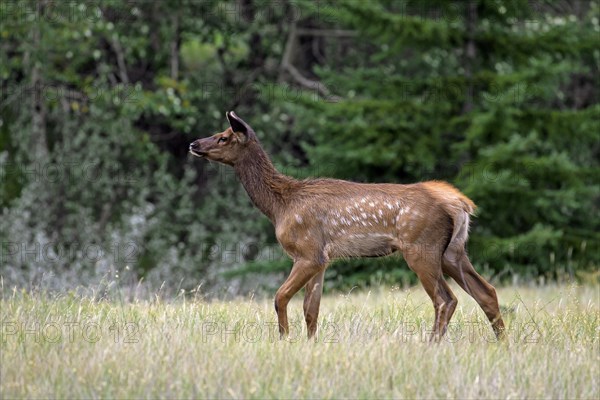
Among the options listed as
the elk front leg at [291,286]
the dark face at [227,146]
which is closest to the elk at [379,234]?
the elk front leg at [291,286]

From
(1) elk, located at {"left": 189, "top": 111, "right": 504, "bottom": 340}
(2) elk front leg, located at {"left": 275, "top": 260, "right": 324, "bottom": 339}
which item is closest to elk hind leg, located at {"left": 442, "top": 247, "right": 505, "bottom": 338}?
(1) elk, located at {"left": 189, "top": 111, "right": 504, "bottom": 340}

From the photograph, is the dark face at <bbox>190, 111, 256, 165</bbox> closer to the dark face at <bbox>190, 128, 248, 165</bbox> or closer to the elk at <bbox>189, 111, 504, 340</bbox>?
the dark face at <bbox>190, 128, 248, 165</bbox>

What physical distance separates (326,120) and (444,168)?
187 cm

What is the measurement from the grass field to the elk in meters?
0.34

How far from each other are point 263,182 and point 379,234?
3.91 ft

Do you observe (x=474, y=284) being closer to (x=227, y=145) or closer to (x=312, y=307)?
(x=312, y=307)

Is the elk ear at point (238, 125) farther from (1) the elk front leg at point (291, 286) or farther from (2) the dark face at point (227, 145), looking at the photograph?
(1) the elk front leg at point (291, 286)

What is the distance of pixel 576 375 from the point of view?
605cm

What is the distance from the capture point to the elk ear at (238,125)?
8500 mm

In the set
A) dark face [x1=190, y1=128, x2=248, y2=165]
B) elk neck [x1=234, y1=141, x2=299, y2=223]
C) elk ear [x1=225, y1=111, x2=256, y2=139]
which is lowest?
elk neck [x1=234, y1=141, x2=299, y2=223]

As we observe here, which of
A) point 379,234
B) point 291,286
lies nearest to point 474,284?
point 379,234

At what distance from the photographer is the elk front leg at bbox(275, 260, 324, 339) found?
7.57 m

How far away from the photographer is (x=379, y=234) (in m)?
7.96

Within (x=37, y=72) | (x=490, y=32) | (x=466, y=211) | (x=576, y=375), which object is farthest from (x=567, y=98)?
(x=576, y=375)
